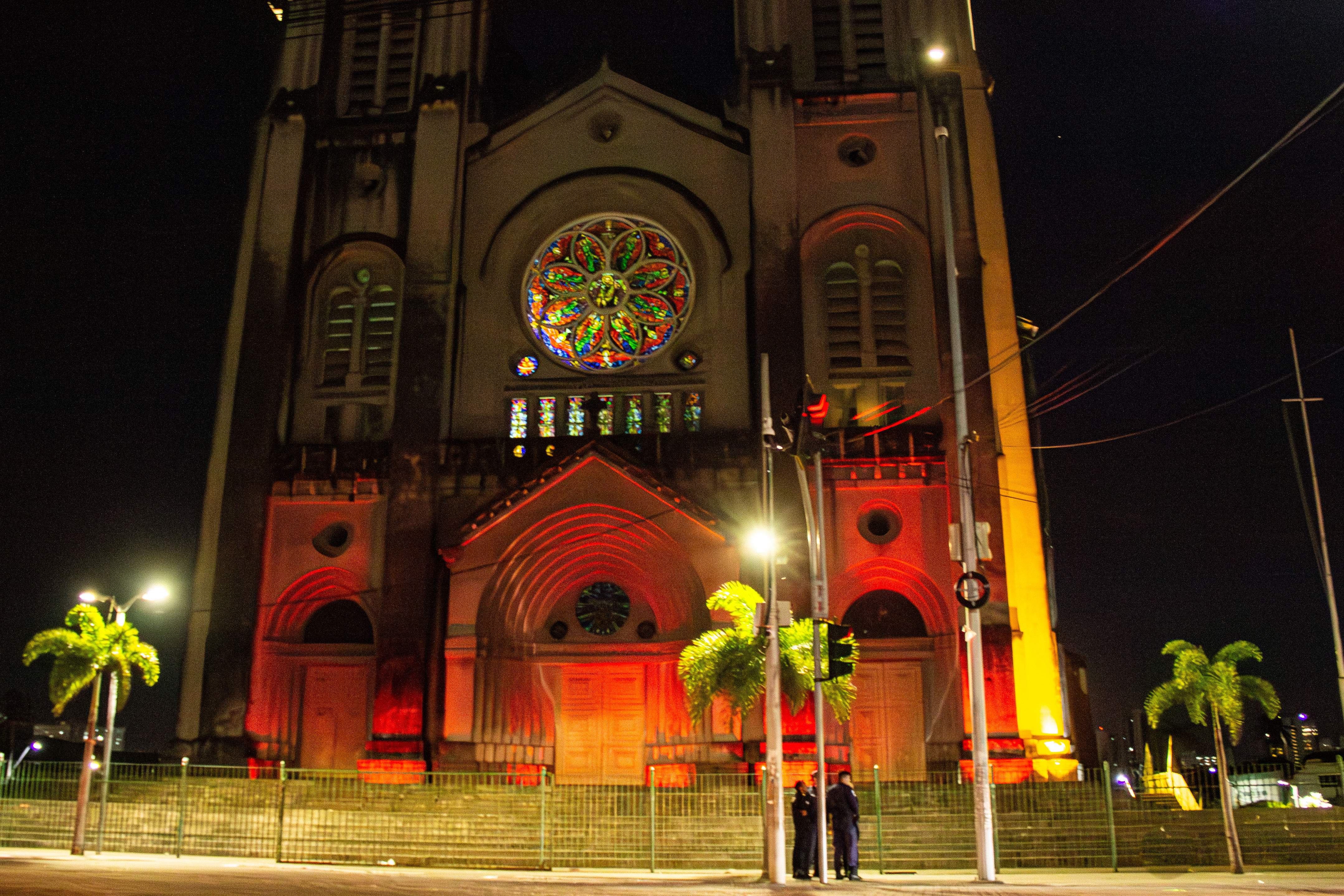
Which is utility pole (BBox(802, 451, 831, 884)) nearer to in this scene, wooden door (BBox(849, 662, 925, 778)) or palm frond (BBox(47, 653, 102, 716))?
wooden door (BBox(849, 662, 925, 778))

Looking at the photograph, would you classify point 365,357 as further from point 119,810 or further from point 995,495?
point 995,495

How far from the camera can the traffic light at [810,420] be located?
55.6 ft

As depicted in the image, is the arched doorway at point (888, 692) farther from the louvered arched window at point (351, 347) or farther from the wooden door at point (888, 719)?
the louvered arched window at point (351, 347)

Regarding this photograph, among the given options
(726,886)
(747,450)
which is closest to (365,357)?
(747,450)

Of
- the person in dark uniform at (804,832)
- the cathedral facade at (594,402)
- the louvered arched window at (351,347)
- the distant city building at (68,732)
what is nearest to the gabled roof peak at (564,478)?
the cathedral facade at (594,402)

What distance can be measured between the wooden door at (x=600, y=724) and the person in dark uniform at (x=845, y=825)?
1160 centimetres

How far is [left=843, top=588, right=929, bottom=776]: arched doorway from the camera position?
90.5 ft

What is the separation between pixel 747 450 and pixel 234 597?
12351 millimetres

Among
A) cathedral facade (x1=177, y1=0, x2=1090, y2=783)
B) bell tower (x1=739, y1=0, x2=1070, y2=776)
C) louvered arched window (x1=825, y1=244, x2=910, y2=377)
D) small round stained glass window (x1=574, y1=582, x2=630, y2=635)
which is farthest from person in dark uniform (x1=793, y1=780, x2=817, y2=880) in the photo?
louvered arched window (x1=825, y1=244, x2=910, y2=377)

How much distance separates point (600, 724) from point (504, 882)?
13.0 m

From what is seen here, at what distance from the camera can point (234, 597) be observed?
2842 centimetres

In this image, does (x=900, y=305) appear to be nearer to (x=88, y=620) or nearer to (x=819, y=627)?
(x=819, y=627)

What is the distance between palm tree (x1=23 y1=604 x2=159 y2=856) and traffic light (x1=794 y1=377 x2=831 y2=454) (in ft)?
40.1

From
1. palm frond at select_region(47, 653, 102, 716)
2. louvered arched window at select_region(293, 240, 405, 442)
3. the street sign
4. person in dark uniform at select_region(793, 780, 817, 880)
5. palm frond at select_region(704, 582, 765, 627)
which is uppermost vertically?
louvered arched window at select_region(293, 240, 405, 442)
